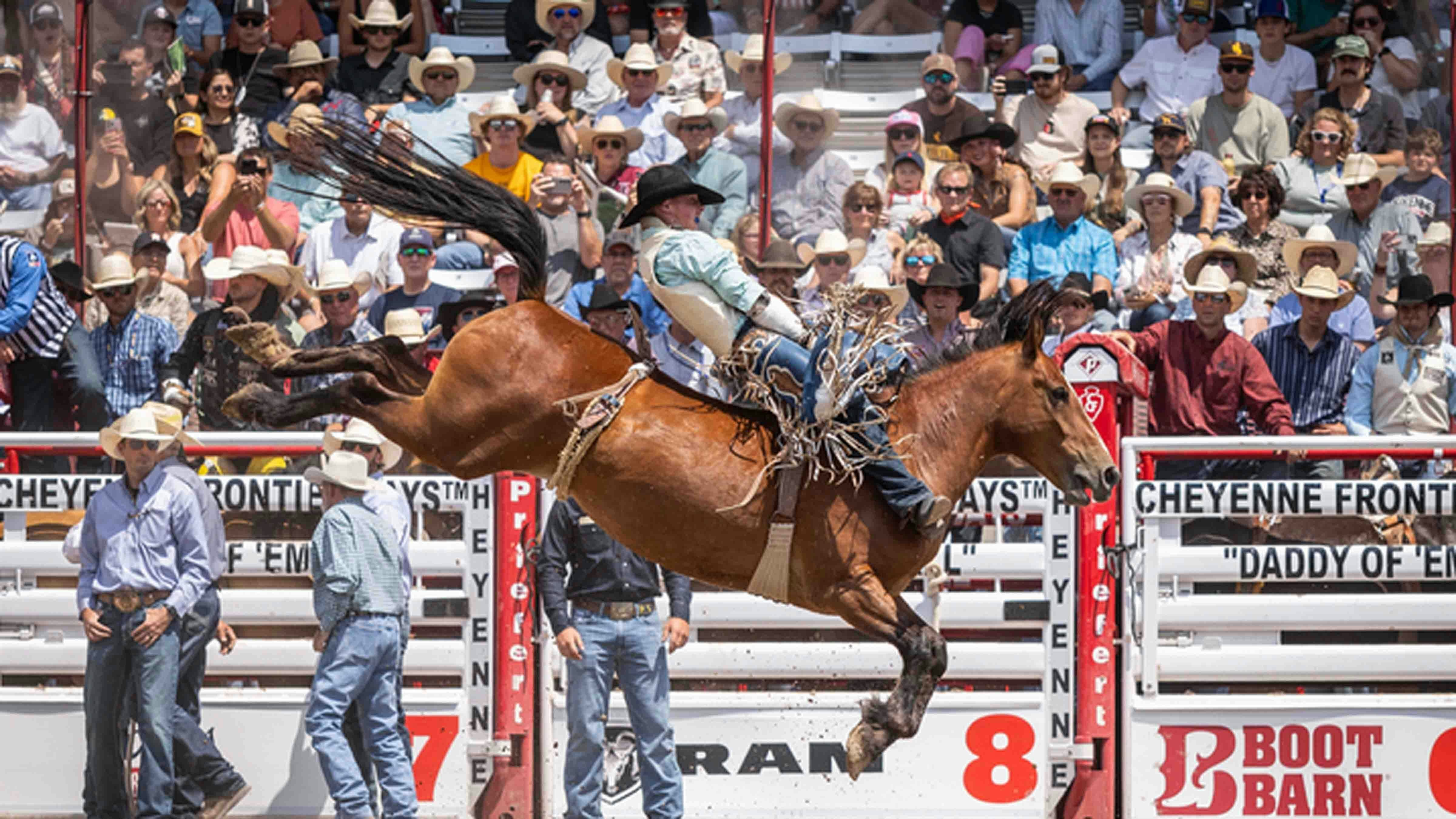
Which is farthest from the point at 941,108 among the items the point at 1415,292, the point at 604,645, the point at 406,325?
the point at 604,645

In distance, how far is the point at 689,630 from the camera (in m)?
8.56

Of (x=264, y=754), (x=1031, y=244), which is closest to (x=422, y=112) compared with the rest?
(x=1031, y=244)

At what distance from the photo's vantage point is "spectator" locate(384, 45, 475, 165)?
11.9 meters

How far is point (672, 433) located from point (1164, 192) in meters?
5.04

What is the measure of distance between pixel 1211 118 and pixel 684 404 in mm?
6310

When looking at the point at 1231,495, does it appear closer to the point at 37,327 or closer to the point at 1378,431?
the point at 1378,431

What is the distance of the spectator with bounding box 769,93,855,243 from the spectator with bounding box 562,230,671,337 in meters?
1.10

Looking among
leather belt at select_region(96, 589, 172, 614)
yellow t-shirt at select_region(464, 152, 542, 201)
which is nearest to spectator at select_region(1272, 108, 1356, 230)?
yellow t-shirt at select_region(464, 152, 542, 201)

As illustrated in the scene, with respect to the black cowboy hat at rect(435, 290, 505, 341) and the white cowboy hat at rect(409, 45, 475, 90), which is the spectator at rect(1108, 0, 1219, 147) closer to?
the white cowboy hat at rect(409, 45, 475, 90)

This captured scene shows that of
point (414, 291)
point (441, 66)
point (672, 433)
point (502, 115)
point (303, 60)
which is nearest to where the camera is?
point (672, 433)

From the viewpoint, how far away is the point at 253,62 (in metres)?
12.8

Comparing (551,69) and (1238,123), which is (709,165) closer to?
(551,69)

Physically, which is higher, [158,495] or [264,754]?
[158,495]

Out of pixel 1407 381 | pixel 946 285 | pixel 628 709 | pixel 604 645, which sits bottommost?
pixel 628 709
